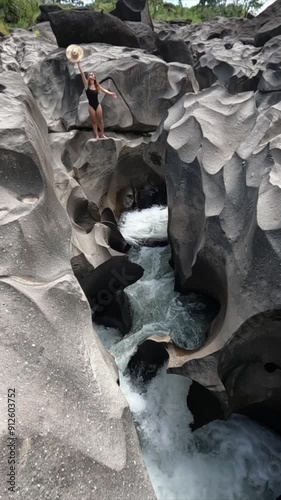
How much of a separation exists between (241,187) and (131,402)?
252cm

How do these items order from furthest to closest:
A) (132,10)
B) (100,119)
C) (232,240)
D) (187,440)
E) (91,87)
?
1. (132,10)
2. (100,119)
3. (91,87)
4. (187,440)
5. (232,240)

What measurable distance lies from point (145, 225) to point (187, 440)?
425 centimetres

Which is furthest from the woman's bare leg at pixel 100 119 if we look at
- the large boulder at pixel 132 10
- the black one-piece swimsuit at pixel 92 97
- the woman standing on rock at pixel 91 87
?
the large boulder at pixel 132 10

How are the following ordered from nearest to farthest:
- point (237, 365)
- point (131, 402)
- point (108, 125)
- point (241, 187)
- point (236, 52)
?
point (237, 365), point (241, 187), point (131, 402), point (108, 125), point (236, 52)

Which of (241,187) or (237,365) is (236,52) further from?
(237,365)

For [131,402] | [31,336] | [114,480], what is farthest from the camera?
[131,402]

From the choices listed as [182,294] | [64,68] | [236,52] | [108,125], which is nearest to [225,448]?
[182,294]

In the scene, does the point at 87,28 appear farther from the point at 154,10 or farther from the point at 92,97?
the point at 154,10

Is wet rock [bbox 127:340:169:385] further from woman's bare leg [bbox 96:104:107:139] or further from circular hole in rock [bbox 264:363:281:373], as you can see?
woman's bare leg [bbox 96:104:107:139]

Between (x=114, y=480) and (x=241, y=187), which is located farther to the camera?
(x=241, y=187)

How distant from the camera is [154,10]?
25953mm

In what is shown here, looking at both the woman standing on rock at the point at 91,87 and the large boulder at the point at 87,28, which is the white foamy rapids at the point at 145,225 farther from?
the large boulder at the point at 87,28

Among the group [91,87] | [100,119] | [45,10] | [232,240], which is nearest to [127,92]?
[100,119]

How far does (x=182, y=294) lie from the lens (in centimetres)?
478
